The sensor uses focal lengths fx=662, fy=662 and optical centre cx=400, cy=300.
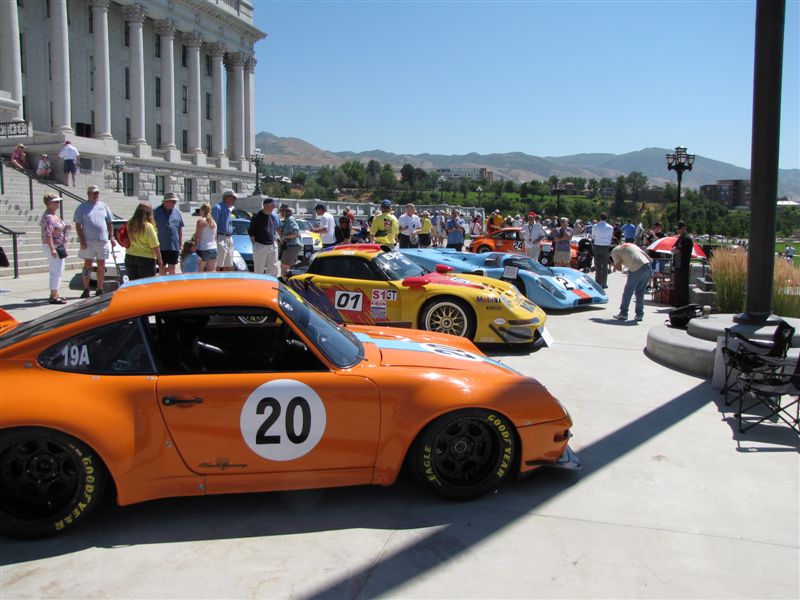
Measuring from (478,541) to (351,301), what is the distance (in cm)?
541

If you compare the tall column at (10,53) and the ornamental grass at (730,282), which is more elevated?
the tall column at (10,53)

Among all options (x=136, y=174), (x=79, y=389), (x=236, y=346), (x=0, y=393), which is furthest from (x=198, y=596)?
(x=136, y=174)

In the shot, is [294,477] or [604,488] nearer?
[294,477]

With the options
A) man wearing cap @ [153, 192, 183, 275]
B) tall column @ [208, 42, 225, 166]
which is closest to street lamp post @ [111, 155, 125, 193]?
tall column @ [208, 42, 225, 166]

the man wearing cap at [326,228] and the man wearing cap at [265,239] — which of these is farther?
the man wearing cap at [326,228]

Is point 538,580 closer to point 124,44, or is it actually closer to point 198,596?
point 198,596

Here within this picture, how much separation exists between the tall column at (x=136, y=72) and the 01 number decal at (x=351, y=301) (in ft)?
146

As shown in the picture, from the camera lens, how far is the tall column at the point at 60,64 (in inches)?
1551

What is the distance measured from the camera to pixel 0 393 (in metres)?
3.45

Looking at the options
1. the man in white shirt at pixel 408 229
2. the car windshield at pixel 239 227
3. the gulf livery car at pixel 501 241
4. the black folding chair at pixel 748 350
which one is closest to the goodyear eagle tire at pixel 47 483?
the black folding chair at pixel 748 350

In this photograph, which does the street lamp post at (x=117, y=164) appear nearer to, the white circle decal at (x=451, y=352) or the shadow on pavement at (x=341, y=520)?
the white circle decal at (x=451, y=352)

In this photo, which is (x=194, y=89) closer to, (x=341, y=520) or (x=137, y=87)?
(x=137, y=87)

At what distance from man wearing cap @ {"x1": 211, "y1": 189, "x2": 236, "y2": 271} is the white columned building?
77.2ft

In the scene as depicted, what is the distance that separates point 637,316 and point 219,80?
182 feet
